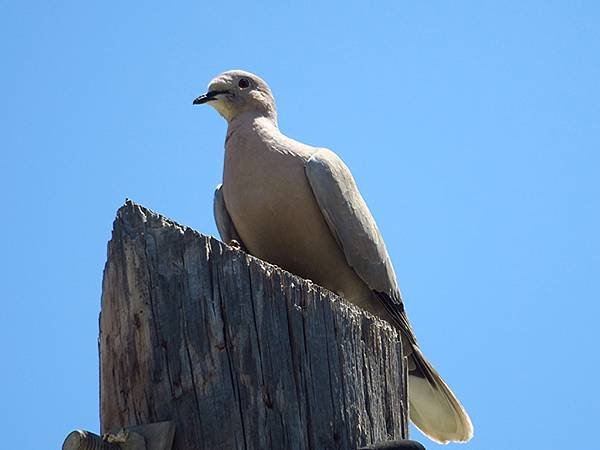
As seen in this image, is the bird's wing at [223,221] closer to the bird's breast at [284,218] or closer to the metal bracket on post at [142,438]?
the bird's breast at [284,218]

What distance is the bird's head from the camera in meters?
5.65

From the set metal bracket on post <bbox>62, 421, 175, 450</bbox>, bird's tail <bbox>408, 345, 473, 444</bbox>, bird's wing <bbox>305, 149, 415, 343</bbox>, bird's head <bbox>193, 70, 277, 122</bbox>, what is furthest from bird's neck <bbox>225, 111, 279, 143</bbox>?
metal bracket on post <bbox>62, 421, 175, 450</bbox>

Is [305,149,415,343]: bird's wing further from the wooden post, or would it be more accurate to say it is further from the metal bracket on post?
the metal bracket on post

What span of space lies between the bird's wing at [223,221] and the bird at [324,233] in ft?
0.31

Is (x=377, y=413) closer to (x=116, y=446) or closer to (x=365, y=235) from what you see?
(x=116, y=446)

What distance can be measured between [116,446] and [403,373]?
3.59ft

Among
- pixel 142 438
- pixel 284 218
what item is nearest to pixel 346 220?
pixel 284 218

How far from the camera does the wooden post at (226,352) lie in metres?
3.08

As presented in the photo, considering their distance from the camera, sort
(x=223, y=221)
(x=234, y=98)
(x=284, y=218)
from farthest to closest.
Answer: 1. (x=234, y=98)
2. (x=223, y=221)
3. (x=284, y=218)

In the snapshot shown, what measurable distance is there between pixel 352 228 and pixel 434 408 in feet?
3.32

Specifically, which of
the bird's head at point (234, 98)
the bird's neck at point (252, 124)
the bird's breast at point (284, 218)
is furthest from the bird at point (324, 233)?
the bird's head at point (234, 98)

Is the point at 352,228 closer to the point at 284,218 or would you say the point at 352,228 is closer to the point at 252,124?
the point at 284,218

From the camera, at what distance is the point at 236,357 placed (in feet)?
10.3

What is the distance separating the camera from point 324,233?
506 centimetres
